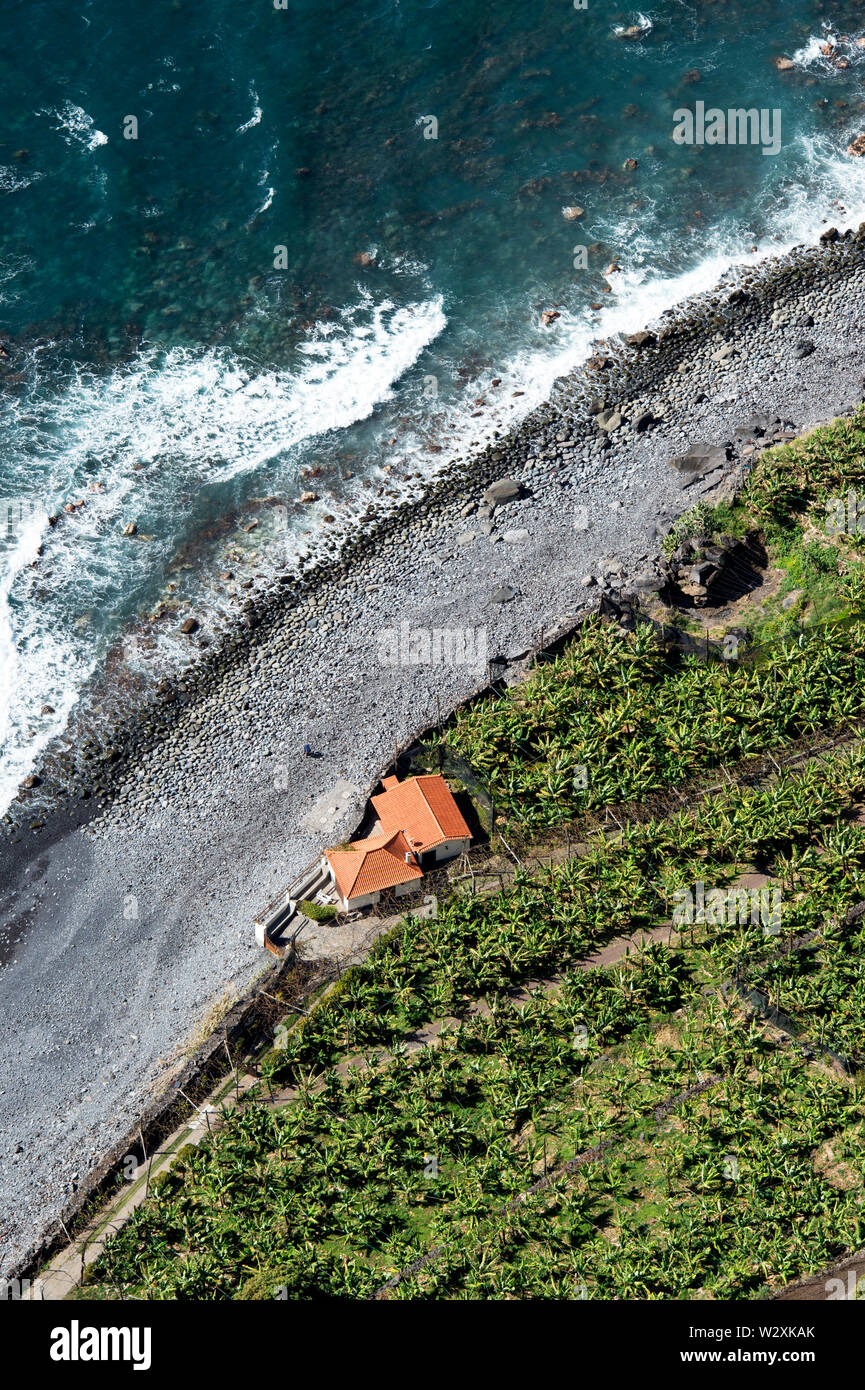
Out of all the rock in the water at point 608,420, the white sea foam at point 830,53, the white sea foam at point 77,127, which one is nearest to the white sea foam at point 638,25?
the white sea foam at point 830,53

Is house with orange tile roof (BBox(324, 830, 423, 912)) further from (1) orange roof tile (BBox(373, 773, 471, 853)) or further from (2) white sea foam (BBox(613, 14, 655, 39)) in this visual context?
(2) white sea foam (BBox(613, 14, 655, 39))

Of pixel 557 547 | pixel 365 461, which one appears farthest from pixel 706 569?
pixel 365 461

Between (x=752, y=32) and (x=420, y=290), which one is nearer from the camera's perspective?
(x=420, y=290)

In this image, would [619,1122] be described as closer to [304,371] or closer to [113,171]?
[304,371]

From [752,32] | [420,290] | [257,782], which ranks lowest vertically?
[257,782]

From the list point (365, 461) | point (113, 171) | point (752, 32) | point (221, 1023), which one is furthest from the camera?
point (752, 32)

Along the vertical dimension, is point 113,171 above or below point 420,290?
above

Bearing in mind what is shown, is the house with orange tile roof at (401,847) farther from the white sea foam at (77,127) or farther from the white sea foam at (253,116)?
the white sea foam at (77,127)

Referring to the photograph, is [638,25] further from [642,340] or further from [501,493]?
[501,493]
